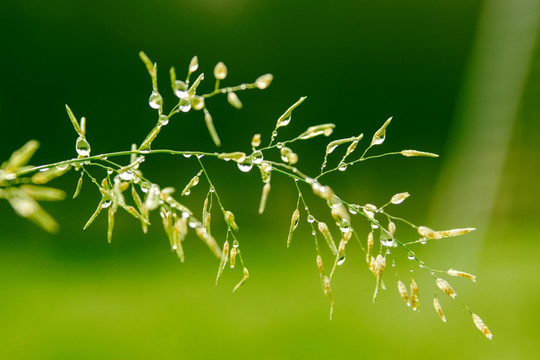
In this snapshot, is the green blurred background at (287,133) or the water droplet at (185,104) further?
the green blurred background at (287,133)

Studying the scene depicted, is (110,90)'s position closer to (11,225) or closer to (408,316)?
(11,225)

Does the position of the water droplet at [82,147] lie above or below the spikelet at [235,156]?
below

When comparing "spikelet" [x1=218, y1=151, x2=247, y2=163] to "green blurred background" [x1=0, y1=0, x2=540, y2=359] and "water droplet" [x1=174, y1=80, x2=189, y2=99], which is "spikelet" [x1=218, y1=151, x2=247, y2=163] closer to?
"water droplet" [x1=174, y1=80, x2=189, y2=99]

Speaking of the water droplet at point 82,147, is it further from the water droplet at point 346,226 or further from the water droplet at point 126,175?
the water droplet at point 346,226

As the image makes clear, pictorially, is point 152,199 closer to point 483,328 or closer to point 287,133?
point 483,328

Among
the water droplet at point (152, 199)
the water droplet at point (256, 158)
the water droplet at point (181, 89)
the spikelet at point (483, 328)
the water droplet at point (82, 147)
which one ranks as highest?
the water droplet at point (181, 89)

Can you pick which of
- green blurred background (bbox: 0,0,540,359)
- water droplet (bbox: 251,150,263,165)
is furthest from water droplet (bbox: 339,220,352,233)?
green blurred background (bbox: 0,0,540,359)

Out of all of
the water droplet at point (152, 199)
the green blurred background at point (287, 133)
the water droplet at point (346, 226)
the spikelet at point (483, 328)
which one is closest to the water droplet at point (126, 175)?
the water droplet at point (152, 199)

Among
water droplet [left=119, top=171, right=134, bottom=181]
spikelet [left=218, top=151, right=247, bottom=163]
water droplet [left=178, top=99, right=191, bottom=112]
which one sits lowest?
water droplet [left=119, top=171, right=134, bottom=181]

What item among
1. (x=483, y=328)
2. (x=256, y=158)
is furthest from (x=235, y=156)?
(x=483, y=328)
